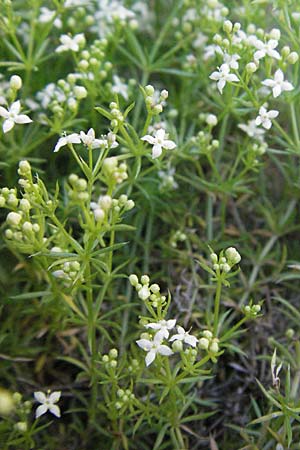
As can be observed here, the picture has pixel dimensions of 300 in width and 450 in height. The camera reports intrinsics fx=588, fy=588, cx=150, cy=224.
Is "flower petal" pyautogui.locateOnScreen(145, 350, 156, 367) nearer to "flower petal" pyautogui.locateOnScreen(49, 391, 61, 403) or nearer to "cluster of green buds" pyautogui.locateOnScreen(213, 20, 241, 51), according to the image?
"flower petal" pyautogui.locateOnScreen(49, 391, 61, 403)

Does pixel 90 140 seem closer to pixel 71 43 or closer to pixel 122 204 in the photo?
pixel 122 204

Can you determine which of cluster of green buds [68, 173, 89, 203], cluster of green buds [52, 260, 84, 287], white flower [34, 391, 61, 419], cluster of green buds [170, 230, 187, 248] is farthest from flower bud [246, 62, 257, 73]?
white flower [34, 391, 61, 419]

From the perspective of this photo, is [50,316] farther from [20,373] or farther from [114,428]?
[114,428]

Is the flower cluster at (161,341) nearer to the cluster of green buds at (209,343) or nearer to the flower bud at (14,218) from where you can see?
the cluster of green buds at (209,343)

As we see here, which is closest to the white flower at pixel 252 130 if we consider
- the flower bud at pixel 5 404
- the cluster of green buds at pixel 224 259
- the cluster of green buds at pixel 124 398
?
the cluster of green buds at pixel 224 259

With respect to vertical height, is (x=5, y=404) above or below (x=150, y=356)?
below

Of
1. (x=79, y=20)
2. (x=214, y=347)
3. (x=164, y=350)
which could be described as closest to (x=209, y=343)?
(x=214, y=347)
